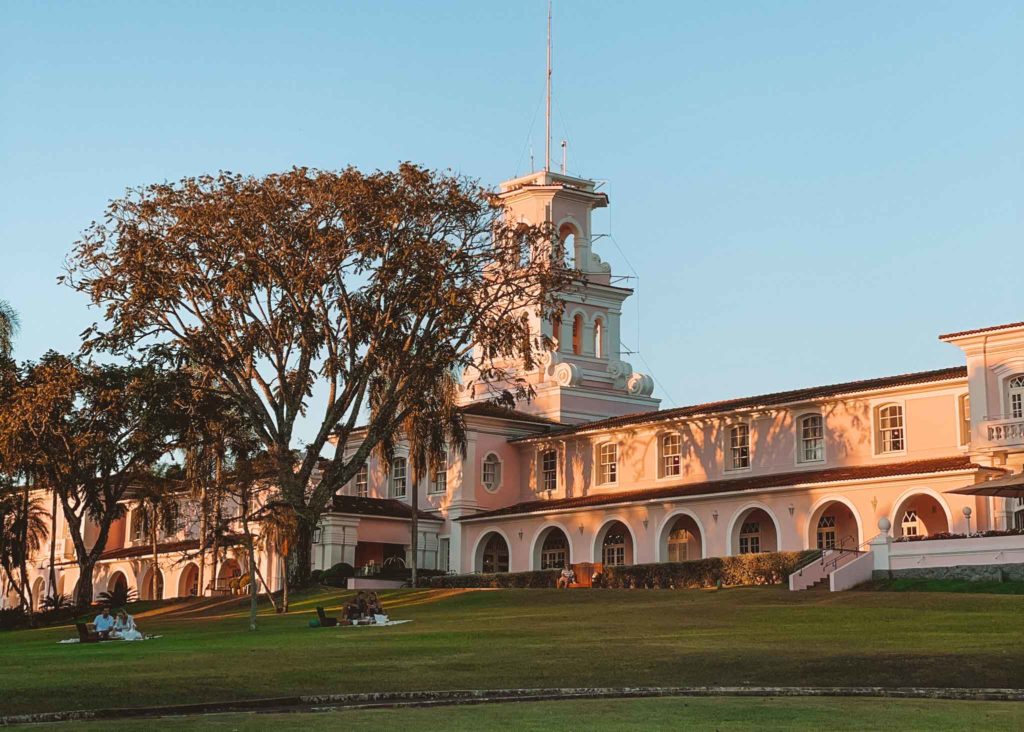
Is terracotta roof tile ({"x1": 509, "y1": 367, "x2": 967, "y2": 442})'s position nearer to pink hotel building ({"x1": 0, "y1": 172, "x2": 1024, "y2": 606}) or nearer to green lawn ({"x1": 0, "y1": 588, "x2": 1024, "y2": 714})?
pink hotel building ({"x1": 0, "y1": 172, "x2": 1024, "y2": 606})

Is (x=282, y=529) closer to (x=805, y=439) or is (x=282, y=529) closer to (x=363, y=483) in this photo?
(x=805, y=439)

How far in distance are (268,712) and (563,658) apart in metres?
7.40

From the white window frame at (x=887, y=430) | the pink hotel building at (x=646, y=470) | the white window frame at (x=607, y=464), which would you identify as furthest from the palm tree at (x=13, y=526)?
the white window frame at (x=887, y=430)

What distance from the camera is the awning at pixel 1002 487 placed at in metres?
41.3

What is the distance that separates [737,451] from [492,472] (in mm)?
13090

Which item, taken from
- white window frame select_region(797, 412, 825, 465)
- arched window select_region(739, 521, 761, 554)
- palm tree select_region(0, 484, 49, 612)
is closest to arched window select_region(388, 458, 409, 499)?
palm tree select_region(0, 484, 49, 612)

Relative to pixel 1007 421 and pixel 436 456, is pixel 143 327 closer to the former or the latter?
pixel 436 456

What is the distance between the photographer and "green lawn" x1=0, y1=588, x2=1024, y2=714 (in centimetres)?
2231

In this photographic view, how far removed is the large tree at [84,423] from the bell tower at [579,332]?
22146 mm

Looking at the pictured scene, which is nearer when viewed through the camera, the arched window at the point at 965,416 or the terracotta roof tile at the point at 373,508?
the arched window at the point at 965,416

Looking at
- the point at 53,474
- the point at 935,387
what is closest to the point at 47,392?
the point at 53,474

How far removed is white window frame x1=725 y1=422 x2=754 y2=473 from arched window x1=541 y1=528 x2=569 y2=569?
8.87 m

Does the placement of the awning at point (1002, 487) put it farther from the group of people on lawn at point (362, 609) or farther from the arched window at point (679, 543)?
the arched window at point (679, 543)

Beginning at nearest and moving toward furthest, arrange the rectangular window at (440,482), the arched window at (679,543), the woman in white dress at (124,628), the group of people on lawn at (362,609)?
the woman in white dress at (124,628), the group of people on lawn at (362,609), the arched window at (679,543), the rectangular window at (440,482)
